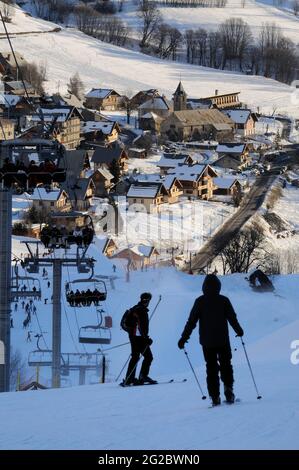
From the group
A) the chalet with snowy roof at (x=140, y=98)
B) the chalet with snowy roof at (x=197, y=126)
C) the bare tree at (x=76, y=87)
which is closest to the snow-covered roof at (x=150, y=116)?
the chalet with snowy roof at (x=197, y=126)

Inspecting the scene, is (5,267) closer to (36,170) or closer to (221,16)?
(36,170)

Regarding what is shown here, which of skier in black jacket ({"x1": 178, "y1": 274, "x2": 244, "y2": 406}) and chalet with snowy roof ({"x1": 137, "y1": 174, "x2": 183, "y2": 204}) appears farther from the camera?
chalet with snowy roof ({"x1": 137, "y1": 174, "x2": 183, "y2": 204})

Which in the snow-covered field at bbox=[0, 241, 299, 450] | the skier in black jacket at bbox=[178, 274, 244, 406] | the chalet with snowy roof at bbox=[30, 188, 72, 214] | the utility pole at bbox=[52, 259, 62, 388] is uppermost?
the skier in black jacket at bbox=[178, 274, 244, 406]

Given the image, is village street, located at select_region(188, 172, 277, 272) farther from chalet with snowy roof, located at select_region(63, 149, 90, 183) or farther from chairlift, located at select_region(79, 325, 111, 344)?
chairlift, located at select_region(79, 325, 111, 344)

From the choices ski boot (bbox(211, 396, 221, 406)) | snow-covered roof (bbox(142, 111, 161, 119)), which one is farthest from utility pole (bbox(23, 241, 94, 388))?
snow-covered roof (bbox(142, 111, 161, 119))

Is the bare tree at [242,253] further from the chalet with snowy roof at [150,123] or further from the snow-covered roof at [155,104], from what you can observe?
the snow-covered roof at [155,104]
